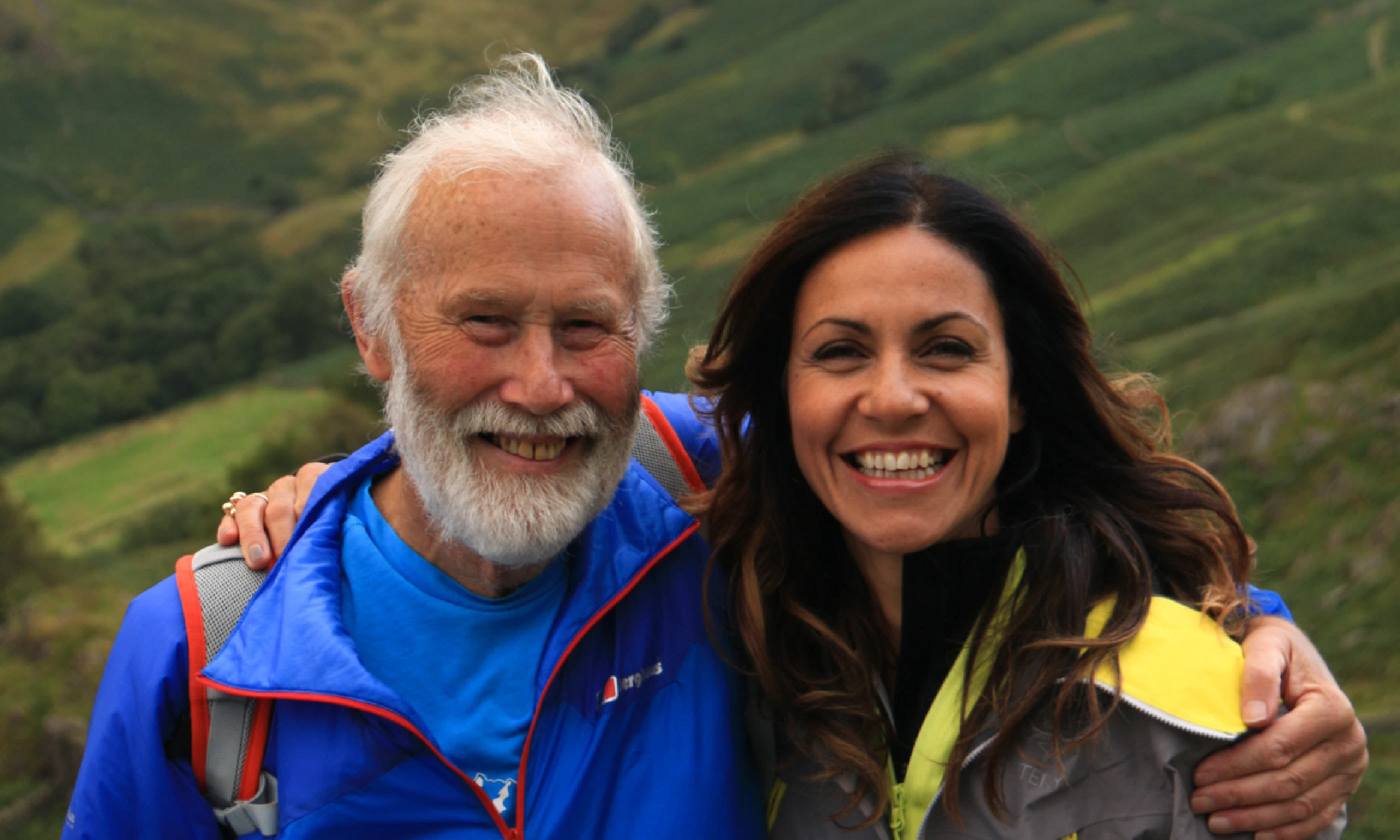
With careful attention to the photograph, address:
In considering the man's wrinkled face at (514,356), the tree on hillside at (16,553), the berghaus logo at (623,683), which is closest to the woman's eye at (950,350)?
the man's wrinkled face at (514,356)

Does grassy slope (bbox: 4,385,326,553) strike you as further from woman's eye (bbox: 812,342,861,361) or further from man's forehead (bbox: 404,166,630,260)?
woman's eye (bbox: 812,342,861,361)

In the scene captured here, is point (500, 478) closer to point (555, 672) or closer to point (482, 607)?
point (482, 607)

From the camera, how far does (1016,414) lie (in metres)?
3.49

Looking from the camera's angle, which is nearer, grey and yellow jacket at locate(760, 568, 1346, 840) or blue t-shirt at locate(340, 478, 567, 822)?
grey and yellow jacket at locate(760, 568, 1346, 840)

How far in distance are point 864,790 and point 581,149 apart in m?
2.03

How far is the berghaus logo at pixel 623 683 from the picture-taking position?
3.27 metres

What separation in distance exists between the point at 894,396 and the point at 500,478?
1151 millimetres

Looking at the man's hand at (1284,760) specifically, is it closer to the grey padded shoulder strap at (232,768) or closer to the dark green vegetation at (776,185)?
the dark green vegetation at (776,185)

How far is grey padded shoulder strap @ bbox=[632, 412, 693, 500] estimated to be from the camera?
13.1 feet

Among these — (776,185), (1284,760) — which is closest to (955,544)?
(1284,760)

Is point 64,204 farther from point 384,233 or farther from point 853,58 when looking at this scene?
point 384,233

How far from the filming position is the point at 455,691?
10.7ft

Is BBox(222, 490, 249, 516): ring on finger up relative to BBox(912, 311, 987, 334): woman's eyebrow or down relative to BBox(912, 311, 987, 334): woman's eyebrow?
up

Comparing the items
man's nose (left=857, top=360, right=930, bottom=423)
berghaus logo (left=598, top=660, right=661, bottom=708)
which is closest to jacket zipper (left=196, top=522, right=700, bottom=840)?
berghaus logo (left=598, top=660, right=661, bottom=708)
